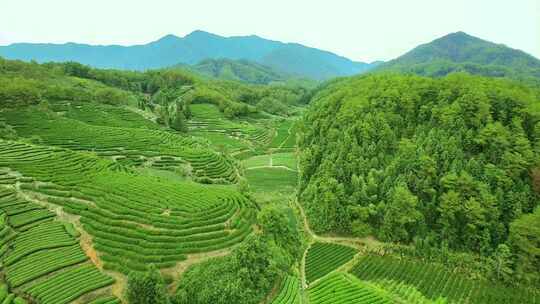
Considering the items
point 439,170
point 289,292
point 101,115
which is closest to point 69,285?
point 289,292

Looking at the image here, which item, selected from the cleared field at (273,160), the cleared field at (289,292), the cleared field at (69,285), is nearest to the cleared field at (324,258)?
the cleared field at (289,292)

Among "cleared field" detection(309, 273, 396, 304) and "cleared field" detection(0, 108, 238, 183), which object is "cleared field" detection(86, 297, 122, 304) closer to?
"cleared field" detection(309, 273, 396, 304)

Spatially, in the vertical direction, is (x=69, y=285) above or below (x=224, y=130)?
above

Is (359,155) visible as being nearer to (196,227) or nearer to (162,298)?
(196,227)

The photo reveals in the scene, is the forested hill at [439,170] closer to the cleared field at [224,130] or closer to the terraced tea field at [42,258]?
the cleared field at [224,130]

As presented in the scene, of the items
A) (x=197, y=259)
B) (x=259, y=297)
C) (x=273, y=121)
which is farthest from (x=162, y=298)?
(x=273, y=121)

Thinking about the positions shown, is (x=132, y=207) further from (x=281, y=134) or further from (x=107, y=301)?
(x=281, y=134)
